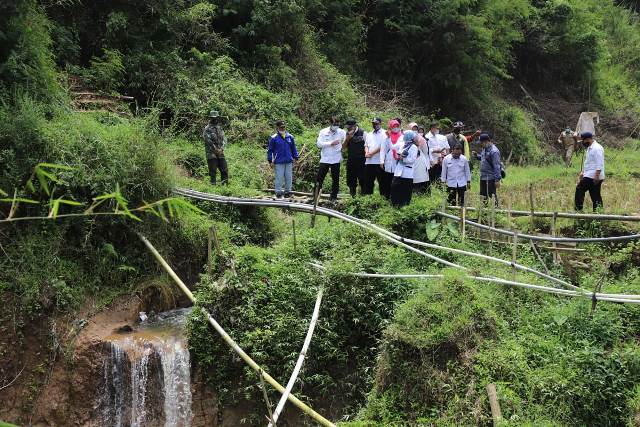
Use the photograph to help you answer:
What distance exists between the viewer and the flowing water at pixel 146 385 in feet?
31.0

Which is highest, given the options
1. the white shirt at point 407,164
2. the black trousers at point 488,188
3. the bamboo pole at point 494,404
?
the white shirt at point 407,164

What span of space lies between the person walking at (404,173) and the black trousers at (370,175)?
0.63 m

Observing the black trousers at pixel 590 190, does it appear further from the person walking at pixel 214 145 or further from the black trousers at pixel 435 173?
the person walking at pixel 214 145

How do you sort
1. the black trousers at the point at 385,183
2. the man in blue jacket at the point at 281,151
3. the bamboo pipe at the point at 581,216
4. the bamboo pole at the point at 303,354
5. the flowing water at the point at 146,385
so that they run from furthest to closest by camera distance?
the man in blue jacket at the point at 281,151
the black trousers at the point at 385,183
the flowing water at the point at 146,385
the bamboo pipe at the point at 581,216
the bamboo pole at the point at 303,354

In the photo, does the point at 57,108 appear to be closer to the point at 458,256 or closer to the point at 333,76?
the point at 458,256

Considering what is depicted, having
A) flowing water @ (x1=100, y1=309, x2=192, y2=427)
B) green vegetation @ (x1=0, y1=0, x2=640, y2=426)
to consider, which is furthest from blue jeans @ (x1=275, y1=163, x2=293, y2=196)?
flowing water @ (x1=100, y1=309, x2=192, y2=427)

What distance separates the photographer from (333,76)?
790 inches

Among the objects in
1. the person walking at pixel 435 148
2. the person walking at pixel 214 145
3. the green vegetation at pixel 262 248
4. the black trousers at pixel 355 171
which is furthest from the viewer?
the person walking at pixel 214 145

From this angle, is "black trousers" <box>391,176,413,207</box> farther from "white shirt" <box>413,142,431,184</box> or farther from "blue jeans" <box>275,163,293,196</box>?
"blue jeans" <box>275,163,293,196</box>

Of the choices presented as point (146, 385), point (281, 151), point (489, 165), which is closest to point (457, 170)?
point (489, 165)

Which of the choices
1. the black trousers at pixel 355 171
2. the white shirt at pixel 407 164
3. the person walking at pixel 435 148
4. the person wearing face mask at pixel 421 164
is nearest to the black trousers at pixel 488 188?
the person wearing face mask at pixel 421 164

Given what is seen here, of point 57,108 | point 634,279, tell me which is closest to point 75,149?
point 57,108

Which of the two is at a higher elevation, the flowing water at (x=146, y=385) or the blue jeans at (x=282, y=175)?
the blue jeans at (x=282, y=175)

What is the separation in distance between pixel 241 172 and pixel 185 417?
614 centimetres
